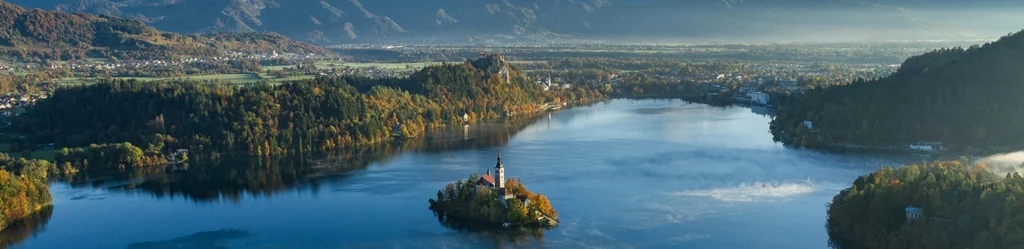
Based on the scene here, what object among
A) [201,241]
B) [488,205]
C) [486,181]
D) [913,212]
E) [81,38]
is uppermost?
[81,38]

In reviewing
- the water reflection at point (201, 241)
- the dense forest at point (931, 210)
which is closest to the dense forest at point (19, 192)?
the water reflection at point (201, 241)

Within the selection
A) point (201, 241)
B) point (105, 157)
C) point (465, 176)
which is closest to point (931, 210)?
point (465, 176)

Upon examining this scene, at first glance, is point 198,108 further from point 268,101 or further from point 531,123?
point 531,123

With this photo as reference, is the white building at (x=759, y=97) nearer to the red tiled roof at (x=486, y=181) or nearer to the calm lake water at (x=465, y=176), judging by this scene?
the calm lake water at (x=465, y=176)

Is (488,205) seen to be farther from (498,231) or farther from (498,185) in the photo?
(498,231)

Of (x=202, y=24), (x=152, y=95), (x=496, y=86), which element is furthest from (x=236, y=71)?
(x=202, y=24)

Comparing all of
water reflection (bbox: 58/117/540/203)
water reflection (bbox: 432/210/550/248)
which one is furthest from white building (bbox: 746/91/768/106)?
water reflection (bbox: 432/210/550/248)

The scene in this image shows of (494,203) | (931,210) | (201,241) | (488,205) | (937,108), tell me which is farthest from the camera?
(937,108)
